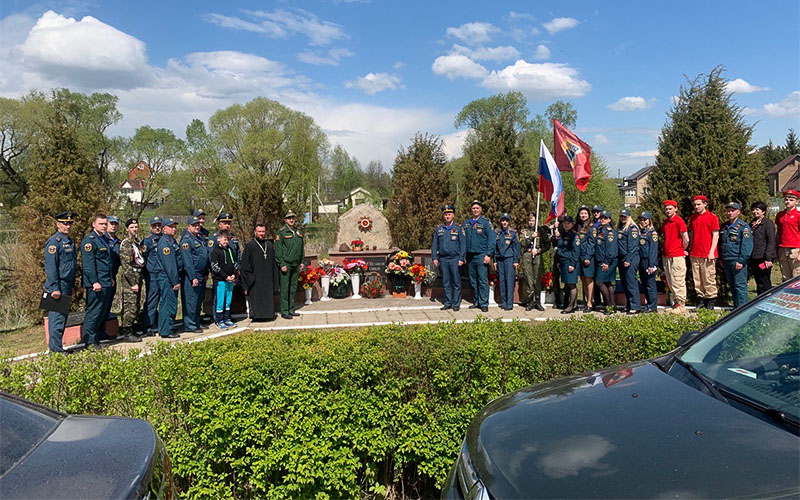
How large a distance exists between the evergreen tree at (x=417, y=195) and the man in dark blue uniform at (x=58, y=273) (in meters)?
10.1

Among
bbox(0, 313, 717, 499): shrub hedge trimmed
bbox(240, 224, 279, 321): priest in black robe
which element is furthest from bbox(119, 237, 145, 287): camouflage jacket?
bbox(0, 313, 717, 499): shrub hedge trimmed

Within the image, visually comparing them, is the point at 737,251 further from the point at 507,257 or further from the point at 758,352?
the point at 758,352

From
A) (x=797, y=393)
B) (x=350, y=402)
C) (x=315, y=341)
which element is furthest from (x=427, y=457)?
(x=797, y=393)

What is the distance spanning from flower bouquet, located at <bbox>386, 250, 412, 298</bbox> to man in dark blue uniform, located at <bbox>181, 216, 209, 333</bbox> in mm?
4212

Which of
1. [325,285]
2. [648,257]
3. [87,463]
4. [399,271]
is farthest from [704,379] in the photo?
[325,285]

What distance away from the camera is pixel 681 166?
10.6 metres

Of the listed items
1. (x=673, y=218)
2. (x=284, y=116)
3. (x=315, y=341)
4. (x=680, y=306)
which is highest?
(x=284, y=116)

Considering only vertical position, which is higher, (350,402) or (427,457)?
(350,402)

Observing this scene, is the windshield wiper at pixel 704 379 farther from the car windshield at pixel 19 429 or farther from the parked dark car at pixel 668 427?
the car windshield at pixel 19 429

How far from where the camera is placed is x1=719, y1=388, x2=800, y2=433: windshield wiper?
2066 millimetres

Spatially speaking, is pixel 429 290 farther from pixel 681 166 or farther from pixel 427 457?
pixel 427 457

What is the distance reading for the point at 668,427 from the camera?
2.15m

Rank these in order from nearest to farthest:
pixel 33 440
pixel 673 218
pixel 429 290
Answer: pixel 33 440 < pixel 673 218 < pixel 429 290

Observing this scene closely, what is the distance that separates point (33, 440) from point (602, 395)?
2.65 metres
